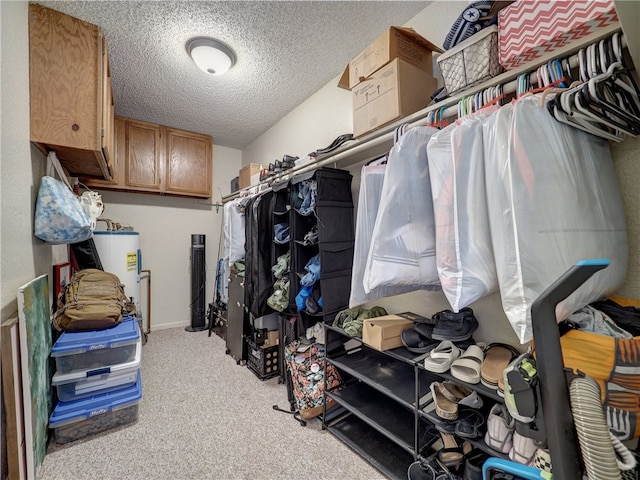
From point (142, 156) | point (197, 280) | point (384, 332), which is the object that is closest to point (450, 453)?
point (384, 332)

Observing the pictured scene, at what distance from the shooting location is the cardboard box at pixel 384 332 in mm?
1479

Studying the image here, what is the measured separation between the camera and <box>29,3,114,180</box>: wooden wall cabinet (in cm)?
159

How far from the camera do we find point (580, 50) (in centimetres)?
89

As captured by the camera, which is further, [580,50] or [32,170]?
[32,170]

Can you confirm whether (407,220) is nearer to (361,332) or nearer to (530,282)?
(530,282)

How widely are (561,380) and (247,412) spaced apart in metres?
2.09

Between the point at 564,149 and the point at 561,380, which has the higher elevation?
the point at 564,149

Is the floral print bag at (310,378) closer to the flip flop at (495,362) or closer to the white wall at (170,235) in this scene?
the flip flop at (495,362)

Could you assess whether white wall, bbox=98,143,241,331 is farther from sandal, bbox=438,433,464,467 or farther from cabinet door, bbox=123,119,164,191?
A: sandal, bbox=438,433,464,467

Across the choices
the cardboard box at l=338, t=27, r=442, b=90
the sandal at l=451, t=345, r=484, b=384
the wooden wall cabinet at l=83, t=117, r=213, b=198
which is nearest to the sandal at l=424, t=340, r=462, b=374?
the sandal at l=451, t=345, r=484, b=384

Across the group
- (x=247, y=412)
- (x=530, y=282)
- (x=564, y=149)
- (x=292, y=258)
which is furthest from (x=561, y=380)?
(x=247, y=412)

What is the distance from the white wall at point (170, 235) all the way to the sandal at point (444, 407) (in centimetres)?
367

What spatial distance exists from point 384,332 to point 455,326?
14.0 inches

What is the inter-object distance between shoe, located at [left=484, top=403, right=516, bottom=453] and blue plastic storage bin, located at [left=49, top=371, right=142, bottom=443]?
6.90 ft
